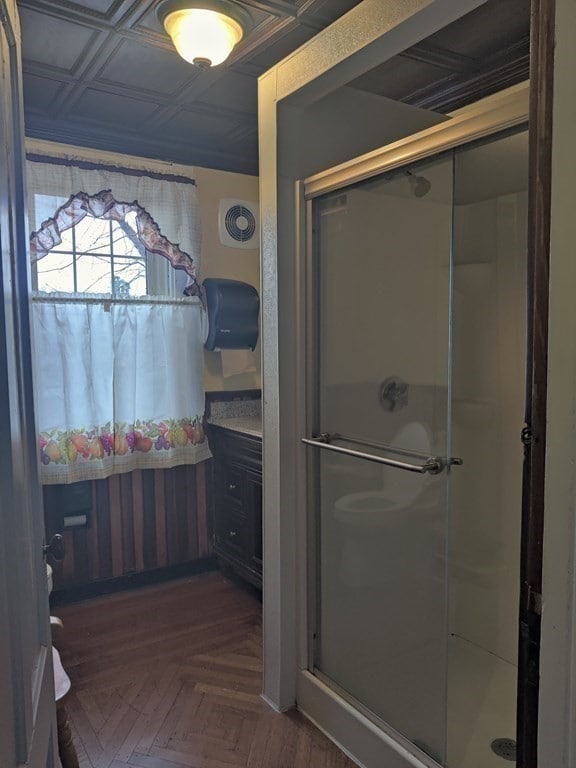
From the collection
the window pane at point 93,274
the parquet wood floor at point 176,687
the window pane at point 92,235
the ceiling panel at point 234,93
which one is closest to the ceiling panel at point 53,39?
the ceiling panel at point 234,93

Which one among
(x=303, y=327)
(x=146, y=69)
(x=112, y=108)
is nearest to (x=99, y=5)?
(x=146, y=69)

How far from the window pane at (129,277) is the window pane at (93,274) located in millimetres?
43

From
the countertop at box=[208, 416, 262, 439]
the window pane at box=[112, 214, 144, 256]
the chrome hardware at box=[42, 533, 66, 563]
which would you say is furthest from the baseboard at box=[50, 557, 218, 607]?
the chrome hardware at box=[42, 533, 66, 563]

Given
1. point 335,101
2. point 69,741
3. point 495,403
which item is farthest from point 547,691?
point 335,101

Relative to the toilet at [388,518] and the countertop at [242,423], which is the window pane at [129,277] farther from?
the toilet at [388,518]

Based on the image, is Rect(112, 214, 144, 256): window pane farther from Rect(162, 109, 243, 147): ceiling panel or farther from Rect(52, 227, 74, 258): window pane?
Rect(162, 109, 243, 147): ceiling panel

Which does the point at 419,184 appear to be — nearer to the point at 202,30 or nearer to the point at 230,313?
the point at 202,30

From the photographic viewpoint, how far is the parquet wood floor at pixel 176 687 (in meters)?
1.92

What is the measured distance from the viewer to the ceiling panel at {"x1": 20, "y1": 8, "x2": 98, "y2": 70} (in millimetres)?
1935

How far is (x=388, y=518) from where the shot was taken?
2.01 meters

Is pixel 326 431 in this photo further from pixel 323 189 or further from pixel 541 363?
pixel 541 363

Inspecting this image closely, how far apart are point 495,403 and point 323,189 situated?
3.45 feet

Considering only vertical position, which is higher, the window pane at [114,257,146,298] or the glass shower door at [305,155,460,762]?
the window pane at [114,257,146,298]

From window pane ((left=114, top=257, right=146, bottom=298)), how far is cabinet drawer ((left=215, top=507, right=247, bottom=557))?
1296 mm
